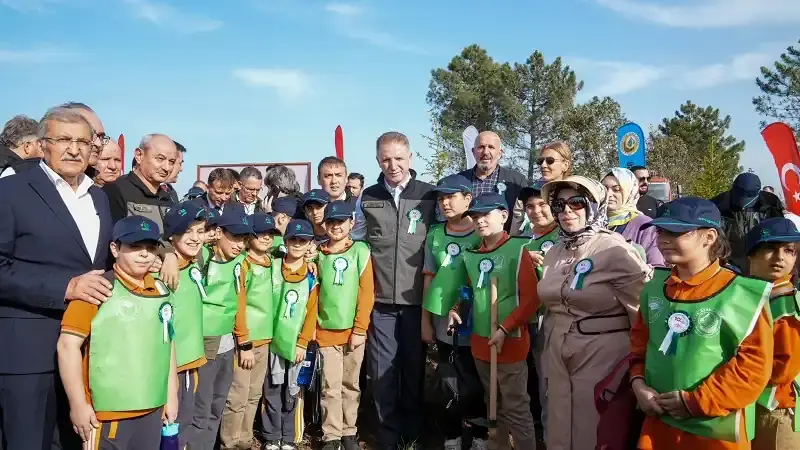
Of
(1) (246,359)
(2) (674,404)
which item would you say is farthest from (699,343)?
(1) (246,359)

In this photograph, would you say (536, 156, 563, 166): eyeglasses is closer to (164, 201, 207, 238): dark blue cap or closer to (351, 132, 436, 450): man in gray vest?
(351, 132, 436, 450): man in gray vest

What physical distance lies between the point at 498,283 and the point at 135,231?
2.44m

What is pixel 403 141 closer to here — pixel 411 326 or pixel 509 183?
pixel 509 183

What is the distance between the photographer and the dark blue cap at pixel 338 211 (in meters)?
5.01

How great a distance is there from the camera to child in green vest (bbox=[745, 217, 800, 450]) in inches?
115

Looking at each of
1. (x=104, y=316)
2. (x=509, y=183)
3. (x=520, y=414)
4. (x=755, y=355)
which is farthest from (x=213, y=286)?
(x=755, y=355)

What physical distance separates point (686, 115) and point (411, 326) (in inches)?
1752

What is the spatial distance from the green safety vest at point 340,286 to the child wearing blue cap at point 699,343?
2.66 meters

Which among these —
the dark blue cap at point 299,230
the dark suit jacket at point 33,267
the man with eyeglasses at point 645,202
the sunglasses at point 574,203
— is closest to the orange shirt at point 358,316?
the dark blue cap at point 299,230

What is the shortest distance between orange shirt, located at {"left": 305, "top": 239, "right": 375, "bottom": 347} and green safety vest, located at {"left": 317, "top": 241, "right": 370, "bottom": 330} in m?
0.03

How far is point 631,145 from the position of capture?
36.6 ft

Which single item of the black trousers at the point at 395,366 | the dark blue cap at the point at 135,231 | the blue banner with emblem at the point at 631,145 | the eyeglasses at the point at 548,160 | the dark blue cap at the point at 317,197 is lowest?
the black trousers at the point at 395,366

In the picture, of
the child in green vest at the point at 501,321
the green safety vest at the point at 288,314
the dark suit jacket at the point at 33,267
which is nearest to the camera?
the dark suit jacket at the point at 33,267

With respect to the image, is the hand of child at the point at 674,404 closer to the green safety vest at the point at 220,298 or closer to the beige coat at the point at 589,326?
the beige coat at the point at 589,326
